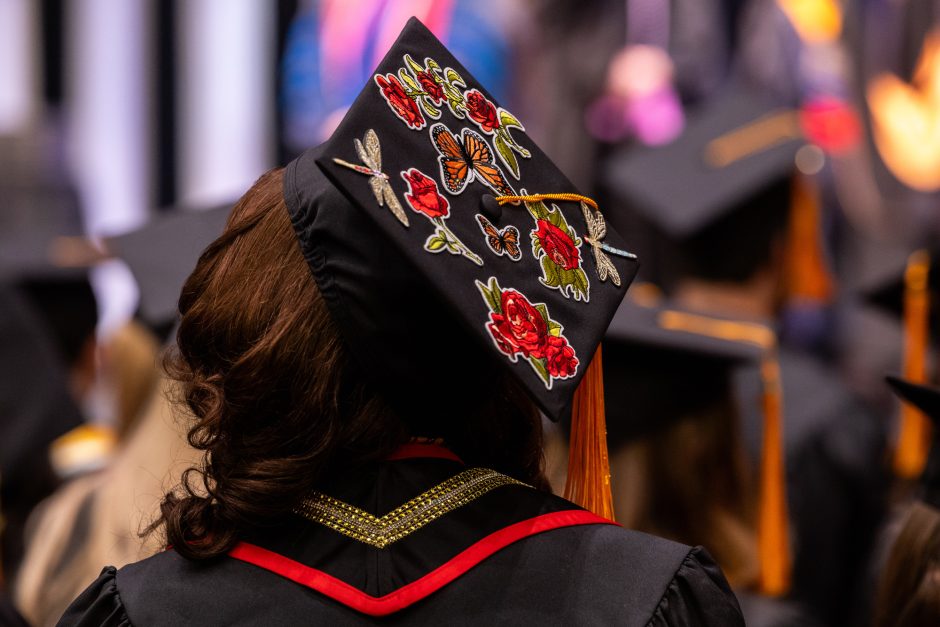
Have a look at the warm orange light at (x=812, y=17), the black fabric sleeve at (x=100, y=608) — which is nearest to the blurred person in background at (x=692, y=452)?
the black fabric sleeve at (x=100, y=608)

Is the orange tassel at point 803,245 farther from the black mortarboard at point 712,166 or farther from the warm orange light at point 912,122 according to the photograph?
the warm orange light at point 912,122

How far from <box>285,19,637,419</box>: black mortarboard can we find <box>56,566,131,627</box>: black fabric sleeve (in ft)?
1.10

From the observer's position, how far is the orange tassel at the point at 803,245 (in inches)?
128

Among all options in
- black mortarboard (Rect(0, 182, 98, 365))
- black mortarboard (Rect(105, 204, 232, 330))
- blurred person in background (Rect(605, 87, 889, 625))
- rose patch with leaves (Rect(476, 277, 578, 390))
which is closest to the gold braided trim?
rose patch with leaves (Rect(476, 277, 578, 390))

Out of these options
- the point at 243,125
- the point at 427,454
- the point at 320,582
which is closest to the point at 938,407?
the point at 427,454

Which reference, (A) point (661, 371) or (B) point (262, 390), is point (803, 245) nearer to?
(A) point (661, 371)

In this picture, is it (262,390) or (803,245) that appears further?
(803,245)

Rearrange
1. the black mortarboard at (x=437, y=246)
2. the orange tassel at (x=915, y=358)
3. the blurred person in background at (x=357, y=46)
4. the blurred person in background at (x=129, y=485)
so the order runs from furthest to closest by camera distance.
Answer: the blurred person in background at (x=357, y=46)
the orange tassel at (x=915, y=358)
the blurred person in background at (x=129, y=485)
the black mortarboard at (x=437, y=246)

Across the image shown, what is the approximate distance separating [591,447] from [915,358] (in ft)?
7.12

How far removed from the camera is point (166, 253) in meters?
2.20

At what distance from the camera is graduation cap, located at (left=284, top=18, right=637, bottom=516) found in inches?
40.7

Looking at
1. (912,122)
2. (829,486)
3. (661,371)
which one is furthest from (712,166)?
(912,122)

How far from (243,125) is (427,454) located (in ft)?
16.4

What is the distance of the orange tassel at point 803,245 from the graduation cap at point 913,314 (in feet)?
0.61
